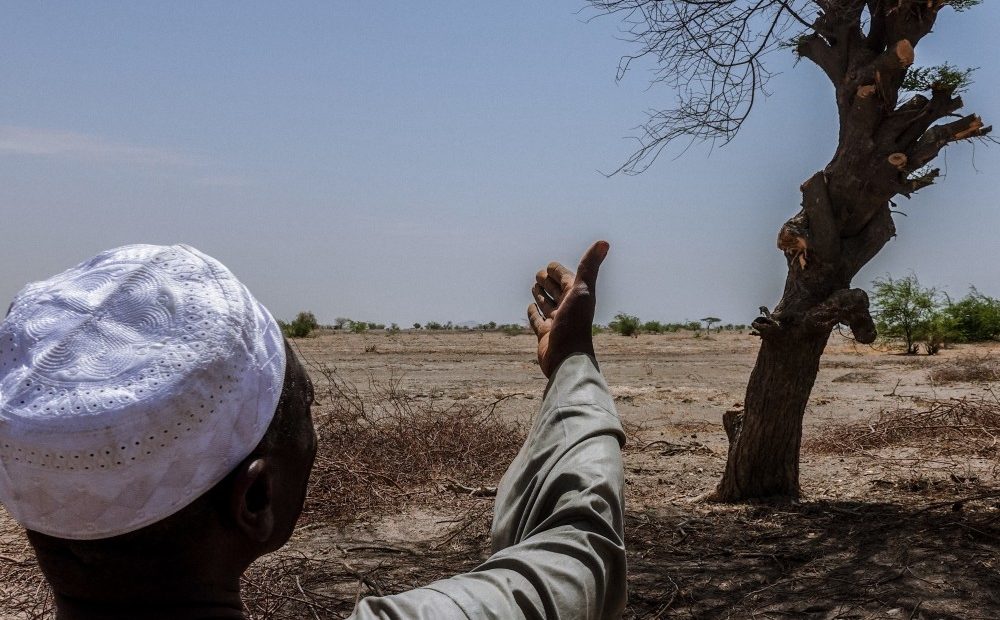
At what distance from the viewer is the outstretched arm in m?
1.12

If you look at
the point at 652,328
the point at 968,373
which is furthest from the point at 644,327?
the point at 968,373

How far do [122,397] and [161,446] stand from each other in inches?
2.5

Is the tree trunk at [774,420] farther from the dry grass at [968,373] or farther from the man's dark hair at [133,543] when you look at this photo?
the dry grass at [968,373]

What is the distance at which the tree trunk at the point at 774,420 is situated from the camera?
547cm

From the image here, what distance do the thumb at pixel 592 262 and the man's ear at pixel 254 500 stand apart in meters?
0.70

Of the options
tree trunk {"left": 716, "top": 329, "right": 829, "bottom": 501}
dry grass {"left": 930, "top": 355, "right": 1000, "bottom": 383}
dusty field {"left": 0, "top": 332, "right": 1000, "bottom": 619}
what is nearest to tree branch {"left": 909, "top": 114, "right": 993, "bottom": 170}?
tree trunk {"left": 716, "top": 329, "right": 829, "bottom": 501}

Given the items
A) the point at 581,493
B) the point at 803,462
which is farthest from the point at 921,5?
the point at 581,493

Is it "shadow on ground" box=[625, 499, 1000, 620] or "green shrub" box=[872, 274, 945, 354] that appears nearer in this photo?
"shadow on ground" box=[625, 499, 1000, 620]

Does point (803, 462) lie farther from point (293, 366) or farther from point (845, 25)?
point (293, 366)

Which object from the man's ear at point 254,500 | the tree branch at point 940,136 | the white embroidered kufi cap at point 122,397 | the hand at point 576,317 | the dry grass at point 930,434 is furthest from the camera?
the dry grass at point 930,434

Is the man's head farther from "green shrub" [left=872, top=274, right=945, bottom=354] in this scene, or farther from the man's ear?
"green shrub" [left=872, top=274, right=945, bottom=354]

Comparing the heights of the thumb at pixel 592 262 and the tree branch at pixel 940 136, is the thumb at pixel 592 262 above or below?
below

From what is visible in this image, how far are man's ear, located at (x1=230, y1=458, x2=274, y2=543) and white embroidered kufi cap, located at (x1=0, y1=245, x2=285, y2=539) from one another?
0.08 ft

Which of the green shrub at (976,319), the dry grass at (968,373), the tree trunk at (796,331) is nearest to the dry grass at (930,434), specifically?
the tree trunk at (796,331)
